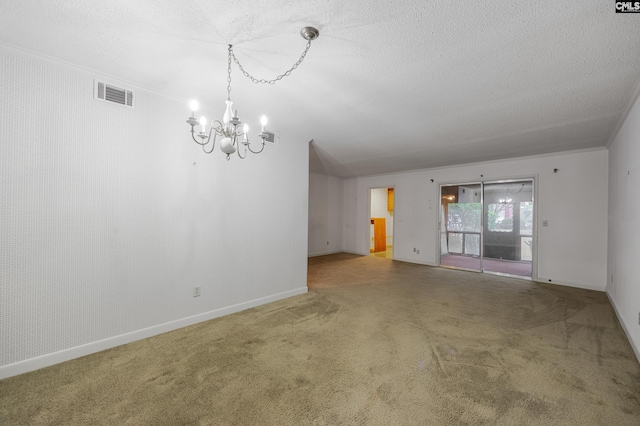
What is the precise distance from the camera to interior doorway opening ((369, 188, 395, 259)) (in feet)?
28.5

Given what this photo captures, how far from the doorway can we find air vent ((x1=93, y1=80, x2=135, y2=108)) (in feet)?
20.2

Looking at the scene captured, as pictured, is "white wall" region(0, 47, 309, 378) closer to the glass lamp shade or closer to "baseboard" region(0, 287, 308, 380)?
"baseboard" region(0, 287, 308, 380)

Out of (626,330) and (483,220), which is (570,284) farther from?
(626,330)

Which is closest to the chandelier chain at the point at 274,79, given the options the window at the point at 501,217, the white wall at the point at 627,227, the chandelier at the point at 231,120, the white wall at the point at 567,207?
the chandelier at the point at 231,120

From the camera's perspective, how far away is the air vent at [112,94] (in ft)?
7.82

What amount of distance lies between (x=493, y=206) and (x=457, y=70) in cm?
519

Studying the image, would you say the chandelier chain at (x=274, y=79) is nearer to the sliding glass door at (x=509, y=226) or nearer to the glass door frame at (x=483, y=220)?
the glass door frame at (x=483, y=220)

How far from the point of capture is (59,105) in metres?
2.20

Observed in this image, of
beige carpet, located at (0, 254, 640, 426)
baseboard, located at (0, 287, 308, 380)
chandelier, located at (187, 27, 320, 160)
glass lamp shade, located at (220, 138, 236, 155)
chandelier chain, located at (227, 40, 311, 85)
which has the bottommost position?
beige carpet, located at (0, 254, 640, 426)

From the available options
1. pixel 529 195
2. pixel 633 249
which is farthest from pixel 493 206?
pixel 633 249

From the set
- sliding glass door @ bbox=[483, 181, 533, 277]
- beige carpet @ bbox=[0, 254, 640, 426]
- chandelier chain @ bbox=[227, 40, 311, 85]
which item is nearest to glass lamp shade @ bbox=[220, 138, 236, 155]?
chandelier chain @ bbox=[227, 40, 311, 85]

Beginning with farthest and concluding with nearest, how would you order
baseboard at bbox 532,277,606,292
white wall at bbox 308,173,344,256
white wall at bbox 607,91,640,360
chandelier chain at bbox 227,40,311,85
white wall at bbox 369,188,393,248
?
white wall at bbox 369,188,393,248 → white wall at bbox 308,173,344,256 → baseboard at bbox 532,277,606,292 → white wall at bbox 607,91,640,360 → chandelier chain at bbox 227,40,311,85

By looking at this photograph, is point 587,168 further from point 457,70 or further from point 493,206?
point 457,70

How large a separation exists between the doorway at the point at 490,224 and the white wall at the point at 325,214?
3070 millimetres
